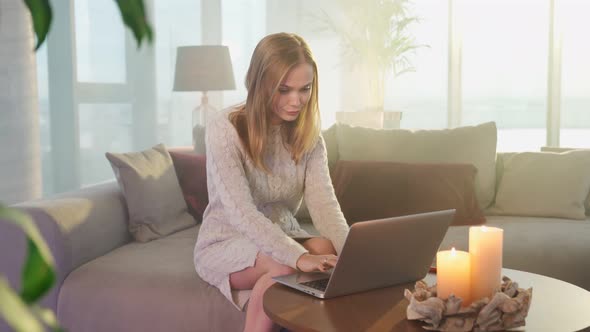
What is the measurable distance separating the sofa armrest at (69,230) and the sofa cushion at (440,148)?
106cm

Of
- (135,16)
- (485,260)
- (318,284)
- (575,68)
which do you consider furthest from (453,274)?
(575,68)

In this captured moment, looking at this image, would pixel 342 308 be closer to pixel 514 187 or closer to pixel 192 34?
pixel 514 187

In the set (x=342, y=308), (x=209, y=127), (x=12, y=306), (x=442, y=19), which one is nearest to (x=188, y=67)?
(x=209, y=127)

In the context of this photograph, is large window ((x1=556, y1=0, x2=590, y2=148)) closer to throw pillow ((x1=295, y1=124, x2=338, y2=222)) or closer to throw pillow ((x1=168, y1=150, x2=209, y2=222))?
throw pillow ((x1=295, y1=124, x2=338, y2=222))

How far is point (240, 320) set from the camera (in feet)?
7.22

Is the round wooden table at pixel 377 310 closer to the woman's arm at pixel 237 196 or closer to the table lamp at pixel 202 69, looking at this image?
Answer: the woman's arm at pixel 237 196

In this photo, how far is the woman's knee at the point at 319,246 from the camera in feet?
6.77

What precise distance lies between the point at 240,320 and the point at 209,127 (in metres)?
0.59

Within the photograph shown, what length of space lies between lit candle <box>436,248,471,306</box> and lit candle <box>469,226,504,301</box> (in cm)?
2

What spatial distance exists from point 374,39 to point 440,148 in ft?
8.44

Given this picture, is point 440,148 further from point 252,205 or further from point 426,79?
point 426,79

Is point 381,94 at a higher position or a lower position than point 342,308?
higher

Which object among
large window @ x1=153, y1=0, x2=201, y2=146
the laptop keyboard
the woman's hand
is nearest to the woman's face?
the woman's hand

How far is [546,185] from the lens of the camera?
3.03m
